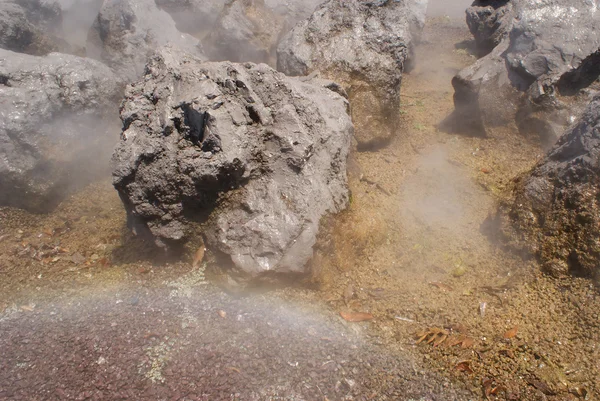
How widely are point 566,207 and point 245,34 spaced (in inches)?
214

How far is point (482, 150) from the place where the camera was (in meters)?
5.23

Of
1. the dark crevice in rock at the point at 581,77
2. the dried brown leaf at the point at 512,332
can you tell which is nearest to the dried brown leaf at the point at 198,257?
the dried brown leaf at the point at 512,332

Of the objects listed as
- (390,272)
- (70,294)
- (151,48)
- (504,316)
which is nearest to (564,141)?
(504,316)

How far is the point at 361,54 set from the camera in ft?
16.2

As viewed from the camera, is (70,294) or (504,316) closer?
(504,316)

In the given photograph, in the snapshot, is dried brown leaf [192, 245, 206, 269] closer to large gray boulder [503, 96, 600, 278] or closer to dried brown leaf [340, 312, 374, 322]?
dried brown leaf [340, 312, 374, 322]

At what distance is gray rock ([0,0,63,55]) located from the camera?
6227mm

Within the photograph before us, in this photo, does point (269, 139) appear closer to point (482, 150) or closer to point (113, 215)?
point (113, 215)

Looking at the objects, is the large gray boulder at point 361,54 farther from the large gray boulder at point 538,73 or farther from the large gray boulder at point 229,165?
the large gray boulder at point 229,165

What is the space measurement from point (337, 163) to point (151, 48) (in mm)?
4161

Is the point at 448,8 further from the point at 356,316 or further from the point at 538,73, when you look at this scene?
the point at 356,316

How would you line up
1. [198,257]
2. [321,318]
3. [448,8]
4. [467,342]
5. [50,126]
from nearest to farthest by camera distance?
[467,342] → [321,318] → [198,257] → [50,126] → [448,8]

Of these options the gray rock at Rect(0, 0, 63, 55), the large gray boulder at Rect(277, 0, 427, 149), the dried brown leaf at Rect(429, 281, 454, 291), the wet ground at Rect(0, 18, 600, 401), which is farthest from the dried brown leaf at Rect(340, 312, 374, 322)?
the gray rock at Rect(0, 0, 63, 55)

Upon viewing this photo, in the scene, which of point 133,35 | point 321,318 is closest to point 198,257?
point 321,318
